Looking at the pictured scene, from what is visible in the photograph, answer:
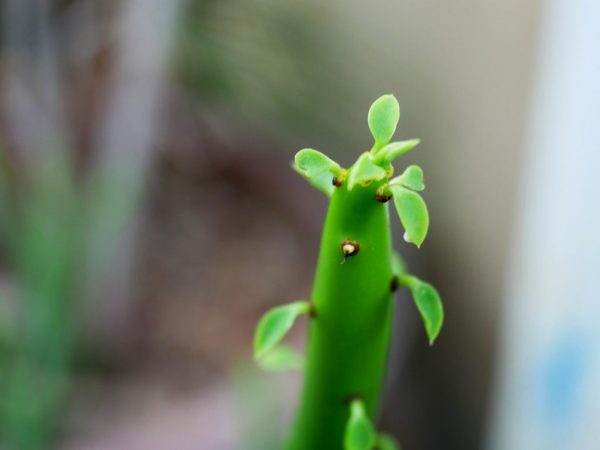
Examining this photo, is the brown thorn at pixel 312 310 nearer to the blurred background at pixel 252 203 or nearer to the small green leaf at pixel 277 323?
the small green leaf at pixel 277 323

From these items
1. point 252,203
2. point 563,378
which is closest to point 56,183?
point 252,203

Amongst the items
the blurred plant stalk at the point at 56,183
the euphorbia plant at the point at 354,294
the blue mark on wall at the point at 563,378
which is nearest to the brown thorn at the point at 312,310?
the euphorbia plant at the point at 354,294

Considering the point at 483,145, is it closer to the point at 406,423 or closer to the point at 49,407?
the point at 406,423

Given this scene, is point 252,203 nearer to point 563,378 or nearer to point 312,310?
point 563,378

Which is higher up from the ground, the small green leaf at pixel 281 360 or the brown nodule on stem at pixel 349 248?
the brown nodule on stem at pixel 349 248

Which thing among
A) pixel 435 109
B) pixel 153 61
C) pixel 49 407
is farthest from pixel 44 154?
pixel 435 109

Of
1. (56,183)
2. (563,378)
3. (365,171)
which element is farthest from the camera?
(56,183)

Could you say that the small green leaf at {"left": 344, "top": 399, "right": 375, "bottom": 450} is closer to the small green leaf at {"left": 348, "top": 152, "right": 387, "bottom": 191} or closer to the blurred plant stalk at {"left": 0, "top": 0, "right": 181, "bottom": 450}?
the small green leaf at {"left": 348, "top": 152, "right": 387, "bottom": 191}

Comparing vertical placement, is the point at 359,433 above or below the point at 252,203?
below
